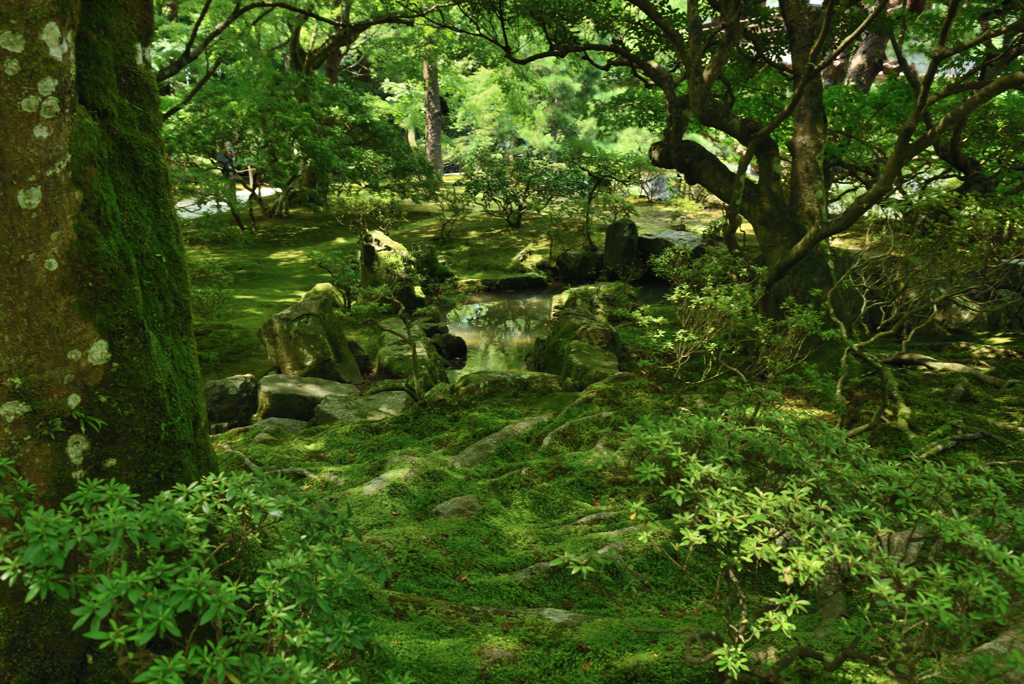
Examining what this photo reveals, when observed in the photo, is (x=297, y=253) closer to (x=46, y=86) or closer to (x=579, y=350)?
(x=579, y=350)

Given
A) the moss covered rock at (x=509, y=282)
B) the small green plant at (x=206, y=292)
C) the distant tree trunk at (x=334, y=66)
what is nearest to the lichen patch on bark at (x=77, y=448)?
the small green plant at (x=206, y=292)

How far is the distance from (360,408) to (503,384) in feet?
5.75

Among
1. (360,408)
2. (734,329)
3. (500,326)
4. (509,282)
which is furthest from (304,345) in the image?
(509,282)

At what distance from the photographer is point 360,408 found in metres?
7.67

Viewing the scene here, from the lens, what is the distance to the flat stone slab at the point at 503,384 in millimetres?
7660

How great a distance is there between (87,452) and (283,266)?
15440 mm

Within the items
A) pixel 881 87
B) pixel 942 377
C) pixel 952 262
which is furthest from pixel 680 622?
pixel 881 87

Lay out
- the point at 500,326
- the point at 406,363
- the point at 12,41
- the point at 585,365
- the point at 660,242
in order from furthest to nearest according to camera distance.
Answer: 1. the point at 660,242
2. the point at 500,326
3. the point at 406,363
4. the point at 585,365
5. the point at 12,41

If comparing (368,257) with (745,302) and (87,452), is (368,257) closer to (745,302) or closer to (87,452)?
(745,302)

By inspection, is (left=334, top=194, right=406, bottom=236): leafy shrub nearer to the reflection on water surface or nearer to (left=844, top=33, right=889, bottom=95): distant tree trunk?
the reflection on water surface

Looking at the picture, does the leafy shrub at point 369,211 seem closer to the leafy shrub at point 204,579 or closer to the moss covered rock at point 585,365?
the moss covered rock at point 585,365

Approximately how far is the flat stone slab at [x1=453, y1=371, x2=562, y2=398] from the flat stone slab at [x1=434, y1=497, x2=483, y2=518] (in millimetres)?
2674

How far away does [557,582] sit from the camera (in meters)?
3.96

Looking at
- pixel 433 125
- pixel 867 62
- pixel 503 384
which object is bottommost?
pixel 503 384
